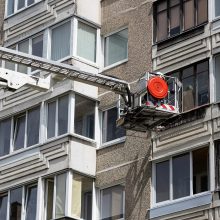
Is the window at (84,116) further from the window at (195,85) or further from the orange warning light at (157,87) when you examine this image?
the orange warning light at (157,87)

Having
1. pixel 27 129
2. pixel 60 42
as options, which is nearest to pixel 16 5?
pixel 60 42

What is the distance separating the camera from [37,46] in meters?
37.1

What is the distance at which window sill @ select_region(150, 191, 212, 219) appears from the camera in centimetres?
3003

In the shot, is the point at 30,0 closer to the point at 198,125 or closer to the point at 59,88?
the point at 59,88

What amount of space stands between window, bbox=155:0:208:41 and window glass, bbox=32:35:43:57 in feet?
16.3

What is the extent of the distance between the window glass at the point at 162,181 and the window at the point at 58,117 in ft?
13.0

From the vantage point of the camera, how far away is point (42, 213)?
34.0m

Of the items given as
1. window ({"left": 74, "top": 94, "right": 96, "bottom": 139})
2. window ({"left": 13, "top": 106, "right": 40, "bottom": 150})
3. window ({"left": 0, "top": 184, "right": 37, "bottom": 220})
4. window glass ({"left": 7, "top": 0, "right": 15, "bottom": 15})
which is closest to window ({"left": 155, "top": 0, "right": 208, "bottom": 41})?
window ({"left": 74, "top": 94, "right": 96, "bottom": 139})

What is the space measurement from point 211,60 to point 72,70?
15.6ft

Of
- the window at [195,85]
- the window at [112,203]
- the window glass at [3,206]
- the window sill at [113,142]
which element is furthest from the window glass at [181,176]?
the window glass at [3,206]

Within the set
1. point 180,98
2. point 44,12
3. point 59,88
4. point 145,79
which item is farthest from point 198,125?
point 44,12

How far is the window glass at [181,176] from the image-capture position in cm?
3098

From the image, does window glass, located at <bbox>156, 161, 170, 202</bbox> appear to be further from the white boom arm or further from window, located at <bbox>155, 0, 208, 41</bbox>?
the white boom arm

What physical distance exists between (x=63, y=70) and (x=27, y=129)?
23.1ft
